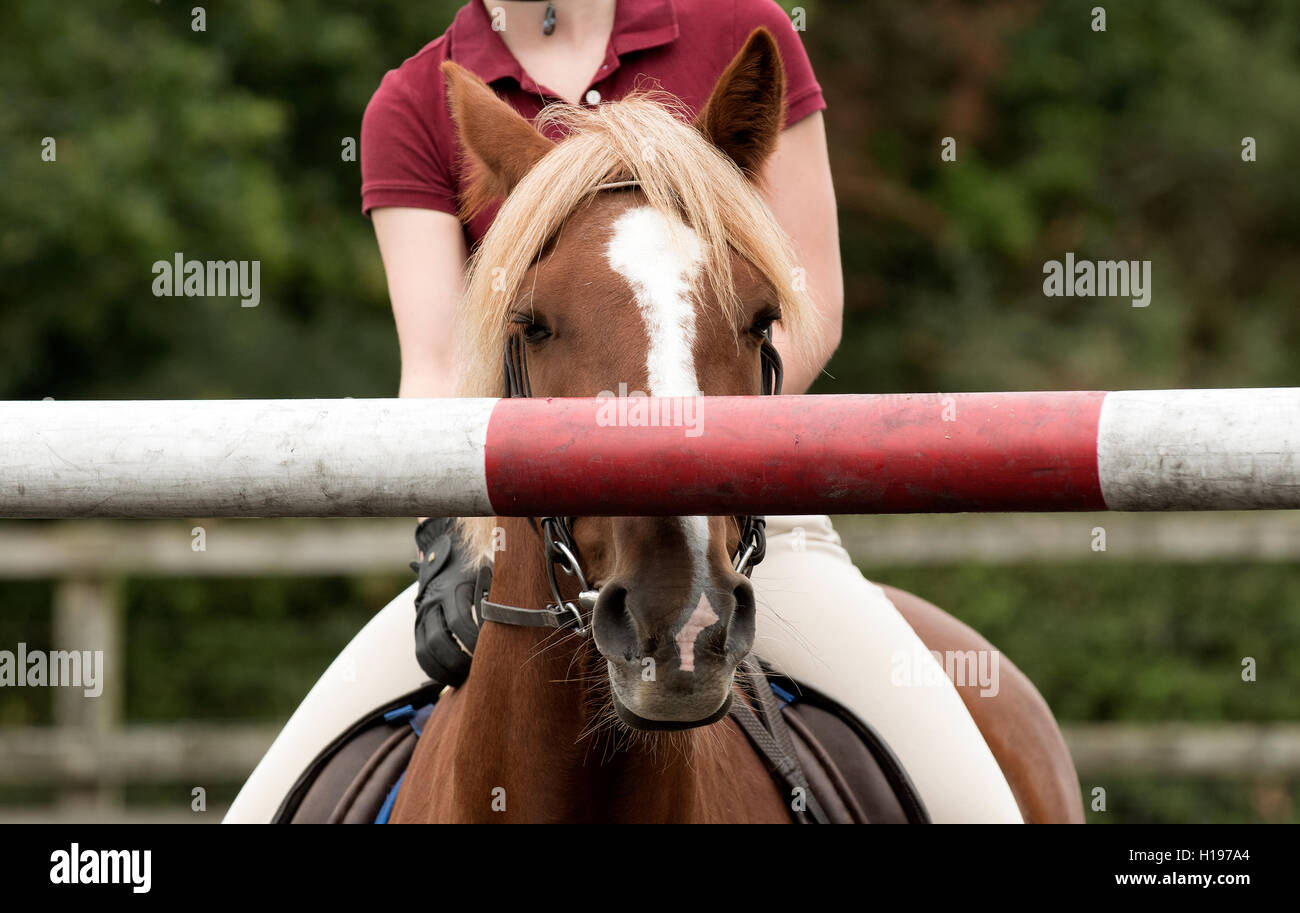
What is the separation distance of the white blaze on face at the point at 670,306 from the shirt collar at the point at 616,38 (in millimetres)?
837

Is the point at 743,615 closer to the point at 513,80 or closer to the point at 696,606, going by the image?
the point at 696,606

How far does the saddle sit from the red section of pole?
3.81ft

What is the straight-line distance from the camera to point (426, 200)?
8.98 feet

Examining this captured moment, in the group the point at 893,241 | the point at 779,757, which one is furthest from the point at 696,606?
the point at 893,241

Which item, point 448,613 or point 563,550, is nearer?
point 563,550

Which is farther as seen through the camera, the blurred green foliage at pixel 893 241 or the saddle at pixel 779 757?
the blurred green foliage at pixel 893 241

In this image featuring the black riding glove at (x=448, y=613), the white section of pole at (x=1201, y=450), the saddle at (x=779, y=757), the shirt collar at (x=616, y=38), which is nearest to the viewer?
the white section of pole at (x=1201, y=450)

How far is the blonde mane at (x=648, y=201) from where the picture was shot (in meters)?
1.95

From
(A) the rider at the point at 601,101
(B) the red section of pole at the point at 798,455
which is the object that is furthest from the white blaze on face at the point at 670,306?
(A) the rider at the point at 601,101

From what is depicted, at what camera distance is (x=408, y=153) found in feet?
9.00

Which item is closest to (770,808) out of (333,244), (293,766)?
(293,766)

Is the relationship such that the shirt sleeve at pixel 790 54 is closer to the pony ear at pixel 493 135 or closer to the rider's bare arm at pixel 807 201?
Result: the rider's bare arm at pixel 807 201

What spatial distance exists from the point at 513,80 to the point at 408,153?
0.25 metres
